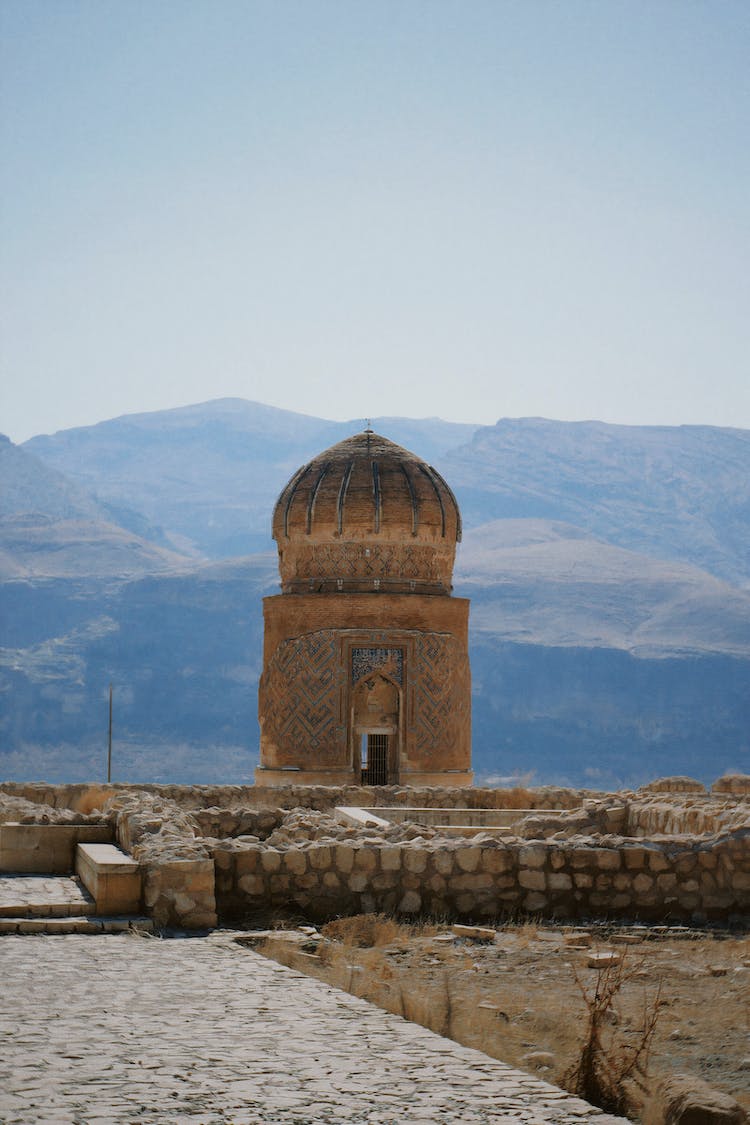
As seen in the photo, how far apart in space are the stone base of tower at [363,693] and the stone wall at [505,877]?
15182 millimetres

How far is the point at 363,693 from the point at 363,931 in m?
16.8

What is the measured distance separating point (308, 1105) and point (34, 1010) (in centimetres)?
186

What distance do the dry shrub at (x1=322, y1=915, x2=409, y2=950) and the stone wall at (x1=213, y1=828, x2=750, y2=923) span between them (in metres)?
0.45

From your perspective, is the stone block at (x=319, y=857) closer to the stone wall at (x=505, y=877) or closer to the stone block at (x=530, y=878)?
the stone wall at (x=505, y=877)

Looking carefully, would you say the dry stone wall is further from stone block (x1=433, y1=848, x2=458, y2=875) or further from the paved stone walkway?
the paved stone walkway

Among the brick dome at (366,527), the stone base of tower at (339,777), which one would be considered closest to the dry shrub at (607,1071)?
the stone base of tower at (339,777)

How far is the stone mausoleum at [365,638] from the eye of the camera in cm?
2566

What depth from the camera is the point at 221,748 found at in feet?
449

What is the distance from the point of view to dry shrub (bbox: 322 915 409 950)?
9086 millimetres

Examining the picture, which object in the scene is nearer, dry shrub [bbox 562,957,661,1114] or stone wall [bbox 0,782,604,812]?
dry shrub [bbox 562,957,661,1114]

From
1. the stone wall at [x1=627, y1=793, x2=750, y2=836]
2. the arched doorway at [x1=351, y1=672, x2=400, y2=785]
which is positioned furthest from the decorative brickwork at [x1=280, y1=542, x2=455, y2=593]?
the stone wall at [x1=627, y1=793, x2=750, y2=836]

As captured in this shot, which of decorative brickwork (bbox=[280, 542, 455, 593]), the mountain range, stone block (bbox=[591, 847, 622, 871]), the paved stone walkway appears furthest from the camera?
the mountain range

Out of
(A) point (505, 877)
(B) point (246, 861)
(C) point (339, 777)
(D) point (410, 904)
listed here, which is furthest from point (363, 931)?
(C) point (339, 777)

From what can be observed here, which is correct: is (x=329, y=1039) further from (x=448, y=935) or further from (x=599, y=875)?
(x=599, y=875)
